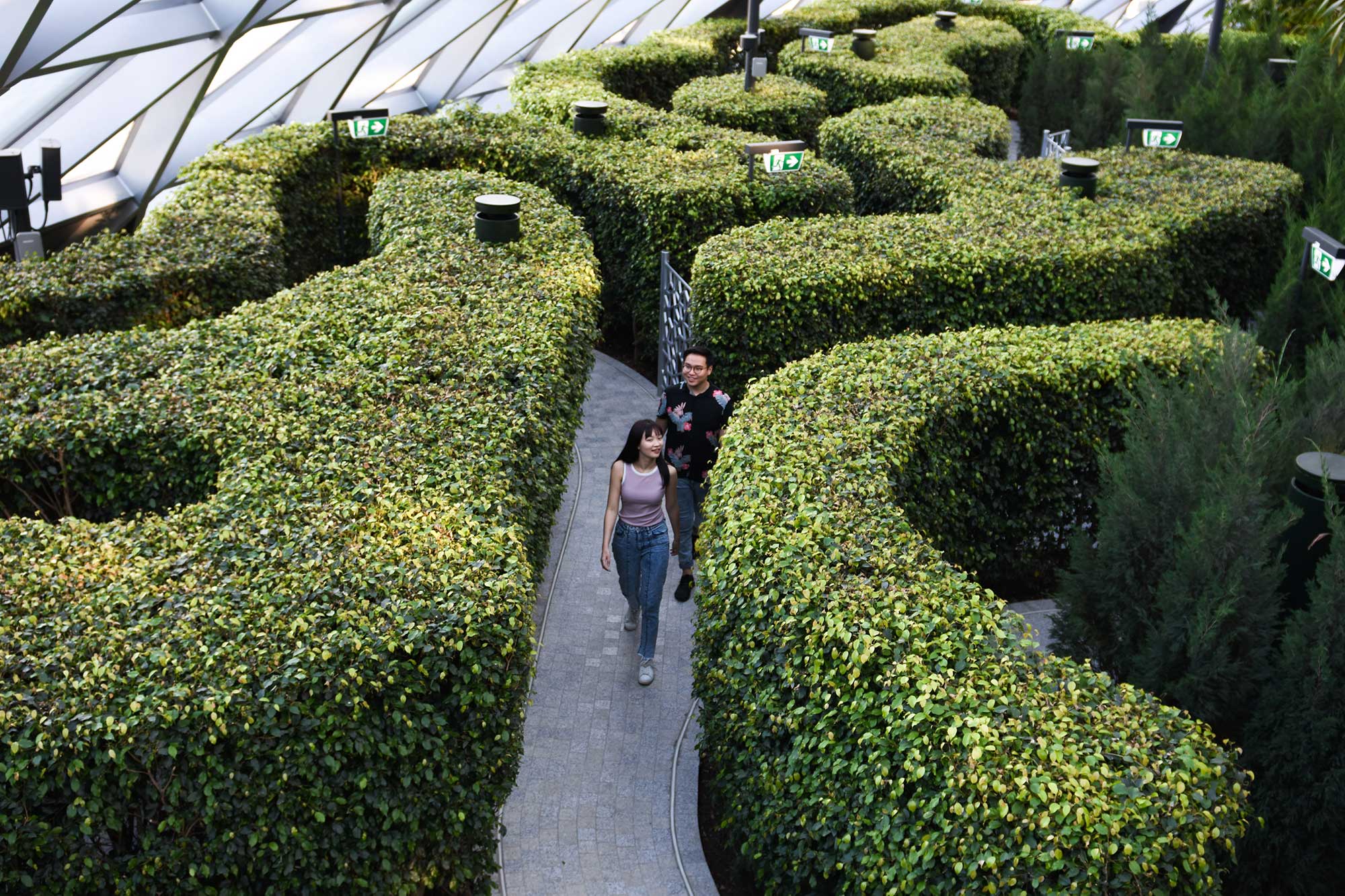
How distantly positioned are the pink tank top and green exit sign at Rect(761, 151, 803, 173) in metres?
4.71

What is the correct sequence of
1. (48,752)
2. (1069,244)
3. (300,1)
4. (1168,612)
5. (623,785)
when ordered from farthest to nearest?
1. (300,1)
2. (1069,244)
3. (623,785)
4. (1168,612)
5. (48,752)

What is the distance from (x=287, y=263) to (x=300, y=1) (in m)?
2.79

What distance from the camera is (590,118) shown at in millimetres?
13875

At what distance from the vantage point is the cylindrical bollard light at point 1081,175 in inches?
465

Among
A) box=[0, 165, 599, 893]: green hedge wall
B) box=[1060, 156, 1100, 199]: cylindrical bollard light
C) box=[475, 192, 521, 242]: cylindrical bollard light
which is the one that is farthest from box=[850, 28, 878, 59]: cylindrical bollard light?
box=[0, 165, 599, 893]: green hedge wall

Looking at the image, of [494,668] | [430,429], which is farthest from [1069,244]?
[494,668]

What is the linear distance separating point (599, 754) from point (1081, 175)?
8137 mm

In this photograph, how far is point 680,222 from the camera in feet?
37.2

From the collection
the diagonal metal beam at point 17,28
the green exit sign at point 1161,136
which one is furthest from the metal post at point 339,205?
the green exit sign at point 1161,136

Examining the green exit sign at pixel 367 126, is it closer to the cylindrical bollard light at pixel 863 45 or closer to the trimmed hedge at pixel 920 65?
the trimmed hedge at pixel 920 65

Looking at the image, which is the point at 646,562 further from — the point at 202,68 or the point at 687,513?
the point at 202,68

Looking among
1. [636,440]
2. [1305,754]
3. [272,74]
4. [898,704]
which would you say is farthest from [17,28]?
[1305,754]

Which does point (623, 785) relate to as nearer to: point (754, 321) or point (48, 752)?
point (48, 752)

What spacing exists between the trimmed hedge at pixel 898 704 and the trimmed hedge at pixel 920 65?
37.6ft
